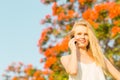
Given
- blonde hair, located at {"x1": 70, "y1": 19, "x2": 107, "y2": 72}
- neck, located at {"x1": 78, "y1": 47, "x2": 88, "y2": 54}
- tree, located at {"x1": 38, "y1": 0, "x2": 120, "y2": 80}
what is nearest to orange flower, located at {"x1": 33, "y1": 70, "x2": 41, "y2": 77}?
tree, located at {"x1": 38, "y1": 0, "x2": 120, "y2": 80}

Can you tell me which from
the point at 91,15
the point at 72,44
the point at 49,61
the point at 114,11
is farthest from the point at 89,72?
the point at 49,61

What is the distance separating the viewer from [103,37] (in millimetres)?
16391

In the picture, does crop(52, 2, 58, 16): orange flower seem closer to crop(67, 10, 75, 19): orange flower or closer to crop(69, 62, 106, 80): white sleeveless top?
crop(67, 10, 75, 19): orange flower

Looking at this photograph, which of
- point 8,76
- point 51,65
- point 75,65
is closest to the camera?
point 75,65

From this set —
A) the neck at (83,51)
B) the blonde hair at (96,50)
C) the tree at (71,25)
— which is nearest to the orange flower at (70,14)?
the tree at (71,25)

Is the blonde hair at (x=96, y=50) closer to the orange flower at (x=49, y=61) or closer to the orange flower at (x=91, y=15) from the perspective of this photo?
the orange flower at (x=91, y=15)

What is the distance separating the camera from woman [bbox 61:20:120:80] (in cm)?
423

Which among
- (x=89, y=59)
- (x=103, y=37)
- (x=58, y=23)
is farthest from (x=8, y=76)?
(x=89, y=59)

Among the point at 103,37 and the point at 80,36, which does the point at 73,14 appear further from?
the point at 80,36

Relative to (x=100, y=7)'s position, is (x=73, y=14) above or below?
above

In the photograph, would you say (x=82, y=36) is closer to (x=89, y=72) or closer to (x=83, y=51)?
(x=83, y=51)

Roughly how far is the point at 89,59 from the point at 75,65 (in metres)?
0.29

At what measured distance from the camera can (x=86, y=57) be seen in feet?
14.3

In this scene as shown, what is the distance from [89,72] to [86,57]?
0.57 feet
